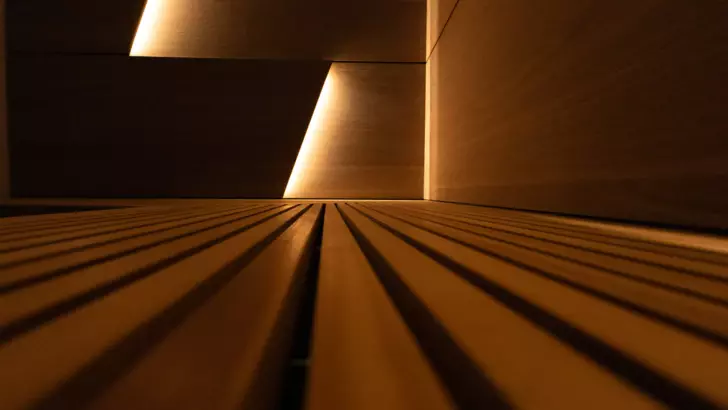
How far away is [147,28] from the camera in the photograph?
4332mm

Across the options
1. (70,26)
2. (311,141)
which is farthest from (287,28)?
(70,26)

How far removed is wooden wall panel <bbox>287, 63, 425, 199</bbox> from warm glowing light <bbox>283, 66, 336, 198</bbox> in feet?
0.04

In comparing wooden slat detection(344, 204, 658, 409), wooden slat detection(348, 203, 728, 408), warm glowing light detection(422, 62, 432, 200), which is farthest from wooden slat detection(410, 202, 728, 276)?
warm glowing light detection(422, 62, 432, 200)

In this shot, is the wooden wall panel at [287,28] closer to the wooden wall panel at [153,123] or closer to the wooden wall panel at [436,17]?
the wooden wall panel at [436,17]

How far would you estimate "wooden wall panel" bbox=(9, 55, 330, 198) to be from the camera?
169 inches

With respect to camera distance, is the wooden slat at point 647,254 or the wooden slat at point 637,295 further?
the wooden slat at point 647,254

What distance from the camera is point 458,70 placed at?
361cm

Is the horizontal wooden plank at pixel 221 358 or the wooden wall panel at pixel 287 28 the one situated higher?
the wooden wall panel at pixel 287 28

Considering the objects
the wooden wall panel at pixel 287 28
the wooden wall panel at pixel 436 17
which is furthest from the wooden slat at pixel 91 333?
the wooden wall panel at pixel 287 28

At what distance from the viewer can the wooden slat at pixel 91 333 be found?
258 millimetres

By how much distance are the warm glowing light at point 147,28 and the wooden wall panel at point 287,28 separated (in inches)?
0.9

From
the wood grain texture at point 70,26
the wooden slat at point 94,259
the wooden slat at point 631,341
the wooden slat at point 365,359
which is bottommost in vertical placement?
the wooden slat at point 365,359

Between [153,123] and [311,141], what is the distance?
1693 mm

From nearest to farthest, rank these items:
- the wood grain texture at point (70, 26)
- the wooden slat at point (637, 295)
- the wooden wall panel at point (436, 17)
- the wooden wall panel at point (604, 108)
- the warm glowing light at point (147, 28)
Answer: the wooden slat at point (637, 295) < the wooden wall panel at point (604, 108) < the wooden wall panel at point (436, 17) < the wood grain texture at point (70, 26) < the warm glowing light at point (147, 28)
